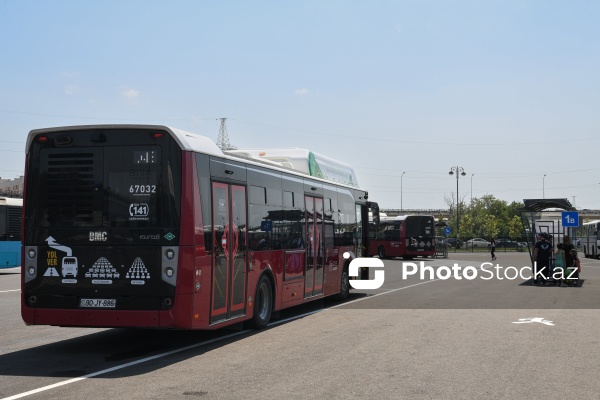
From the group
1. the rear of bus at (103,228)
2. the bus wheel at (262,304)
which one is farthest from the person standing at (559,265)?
the rear of bus at (103,228)

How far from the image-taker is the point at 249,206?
13.3 m

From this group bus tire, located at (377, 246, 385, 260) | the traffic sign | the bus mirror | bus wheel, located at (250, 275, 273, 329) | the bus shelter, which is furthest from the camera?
bus tire, located at (377, 246, 385, 260)

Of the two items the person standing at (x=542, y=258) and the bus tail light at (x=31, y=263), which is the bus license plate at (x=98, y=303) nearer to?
the bus tail light at (x=31, y=263)

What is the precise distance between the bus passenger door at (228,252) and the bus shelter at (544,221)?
18.3 metres

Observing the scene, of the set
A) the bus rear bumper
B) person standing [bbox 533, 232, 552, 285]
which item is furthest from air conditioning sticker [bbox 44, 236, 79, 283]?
person standing [bbox 533, 232, 552, 285]

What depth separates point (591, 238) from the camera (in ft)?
202

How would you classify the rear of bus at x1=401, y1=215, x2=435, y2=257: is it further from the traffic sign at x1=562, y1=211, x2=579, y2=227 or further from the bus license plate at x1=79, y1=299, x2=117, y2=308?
the bus license plate at x1=79, y1=299, x2=117, y2=308

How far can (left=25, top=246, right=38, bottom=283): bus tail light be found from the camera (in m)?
11.1

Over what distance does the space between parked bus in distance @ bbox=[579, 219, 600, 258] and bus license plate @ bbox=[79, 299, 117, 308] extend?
52.2 m

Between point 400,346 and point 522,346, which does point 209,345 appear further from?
point 522,346

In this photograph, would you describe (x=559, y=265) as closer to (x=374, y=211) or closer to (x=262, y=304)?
(x=374, y=211)

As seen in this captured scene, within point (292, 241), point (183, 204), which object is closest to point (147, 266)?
point (183, 204)

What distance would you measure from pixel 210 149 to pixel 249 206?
1.75 meters

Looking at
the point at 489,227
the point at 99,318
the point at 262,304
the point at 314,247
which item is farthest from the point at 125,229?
the point at 489,227
